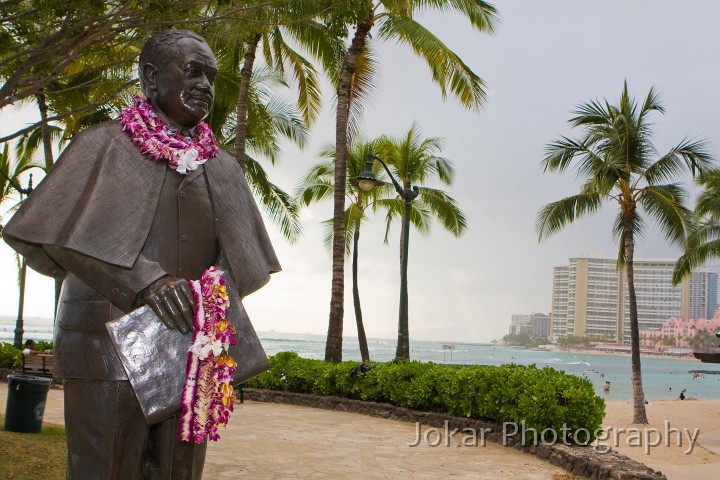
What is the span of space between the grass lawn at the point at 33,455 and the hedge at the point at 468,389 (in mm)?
5475

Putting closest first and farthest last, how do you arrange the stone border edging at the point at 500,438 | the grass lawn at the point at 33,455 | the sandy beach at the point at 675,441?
1. the grass lawn at the point at 33,455
2. the stone border edging at the point at 500,438
3. the sandy beach at the point at 675,441

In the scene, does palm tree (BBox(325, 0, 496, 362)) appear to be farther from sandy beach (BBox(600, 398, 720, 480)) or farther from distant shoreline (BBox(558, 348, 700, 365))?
distant shoreline (BBox(558, 348, 700, 365))

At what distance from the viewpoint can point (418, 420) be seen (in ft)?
38.3

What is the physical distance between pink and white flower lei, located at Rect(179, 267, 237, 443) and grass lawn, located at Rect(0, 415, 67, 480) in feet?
15.9

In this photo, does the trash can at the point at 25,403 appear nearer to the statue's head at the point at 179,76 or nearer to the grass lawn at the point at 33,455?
the grass lawn at the point at 33,455

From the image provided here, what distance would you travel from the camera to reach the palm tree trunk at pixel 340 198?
52.1ft

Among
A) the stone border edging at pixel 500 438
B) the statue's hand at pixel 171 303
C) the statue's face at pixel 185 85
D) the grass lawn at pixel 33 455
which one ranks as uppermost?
the statue's face at pixel 185 85

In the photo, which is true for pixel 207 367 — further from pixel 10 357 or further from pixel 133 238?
pixel 10 357

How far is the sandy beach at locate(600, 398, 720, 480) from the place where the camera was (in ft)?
34.7

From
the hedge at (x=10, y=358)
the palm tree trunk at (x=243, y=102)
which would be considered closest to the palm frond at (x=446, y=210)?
the palm tree trunk at (x=243, y=102)

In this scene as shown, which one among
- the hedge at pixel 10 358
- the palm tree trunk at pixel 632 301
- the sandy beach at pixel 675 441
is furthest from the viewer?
the palm tree trunk at pixel 632 301

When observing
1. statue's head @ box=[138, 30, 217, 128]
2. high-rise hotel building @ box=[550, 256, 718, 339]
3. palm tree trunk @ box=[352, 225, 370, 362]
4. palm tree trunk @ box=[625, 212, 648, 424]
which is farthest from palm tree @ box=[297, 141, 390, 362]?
high-rise hotel building @ box=[550, 256, 718, 339]

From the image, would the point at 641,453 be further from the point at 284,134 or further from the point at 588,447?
the point at 284,134

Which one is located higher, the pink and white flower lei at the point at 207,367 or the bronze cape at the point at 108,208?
the bronze cape at the point at 108,208
